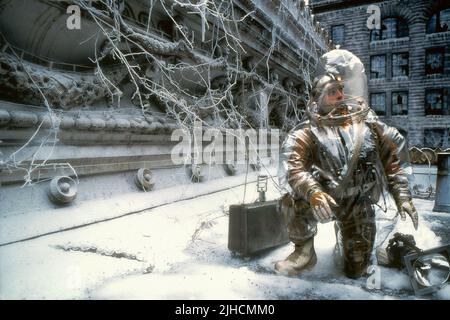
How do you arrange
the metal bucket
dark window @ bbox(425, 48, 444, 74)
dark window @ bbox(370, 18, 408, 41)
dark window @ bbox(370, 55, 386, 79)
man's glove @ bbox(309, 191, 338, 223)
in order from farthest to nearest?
1. dark window @ bbox(370, 55, 386, 79)
2. dark window @ bbox(370, 18, 408, 41)
3. dark window @ bbox(425, 48, 444, 74)
4. the metal bucket
5. man's glove @ bbox(309, 191, 338, 223)

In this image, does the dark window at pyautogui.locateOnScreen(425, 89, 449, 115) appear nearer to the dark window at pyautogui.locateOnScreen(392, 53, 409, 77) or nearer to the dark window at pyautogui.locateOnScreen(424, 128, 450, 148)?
the dark window at pyautogui.locateOnScreen(424, 128, 450, 148)

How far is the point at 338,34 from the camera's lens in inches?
823

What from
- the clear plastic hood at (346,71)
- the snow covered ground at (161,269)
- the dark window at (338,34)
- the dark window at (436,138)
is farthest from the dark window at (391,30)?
the clear plastic hood at (346,71)

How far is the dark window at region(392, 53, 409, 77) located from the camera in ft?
65.2

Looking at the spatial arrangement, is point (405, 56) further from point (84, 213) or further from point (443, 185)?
point (84, 213)

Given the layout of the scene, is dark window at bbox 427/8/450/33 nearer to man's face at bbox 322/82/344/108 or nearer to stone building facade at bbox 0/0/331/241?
stone building facade at bbox 0/0/331/241

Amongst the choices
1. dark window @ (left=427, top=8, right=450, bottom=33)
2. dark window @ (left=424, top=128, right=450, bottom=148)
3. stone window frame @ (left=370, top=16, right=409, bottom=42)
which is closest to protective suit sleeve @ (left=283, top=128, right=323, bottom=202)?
dark window @ (left=427, top=8, right=450, bottom=33)

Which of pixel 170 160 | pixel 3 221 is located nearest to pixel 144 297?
pixel 3 221

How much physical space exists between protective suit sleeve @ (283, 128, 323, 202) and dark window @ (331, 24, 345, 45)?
69.7 ft

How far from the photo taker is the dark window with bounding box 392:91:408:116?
20.0 metres

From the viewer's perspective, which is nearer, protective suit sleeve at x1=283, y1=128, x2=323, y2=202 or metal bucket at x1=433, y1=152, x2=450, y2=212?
protective suit sleeve at x1=283, y1=128, x2=323, y2=202
